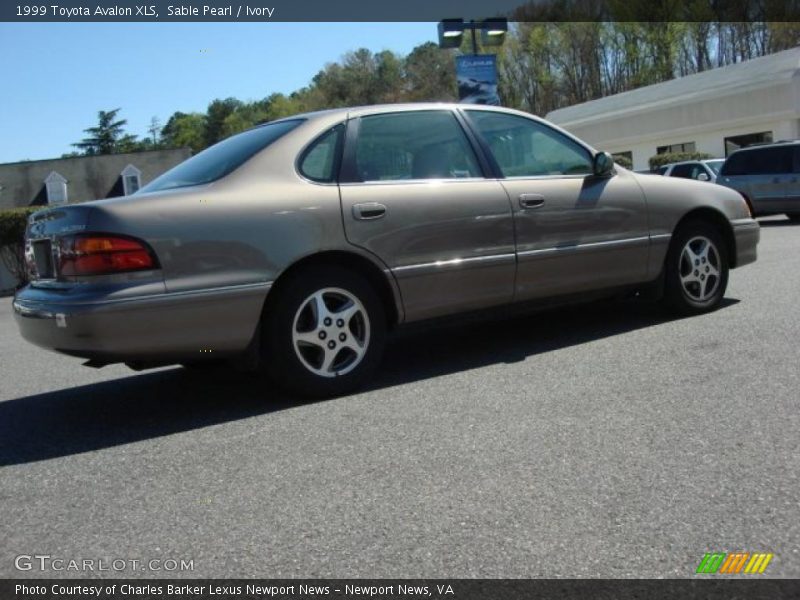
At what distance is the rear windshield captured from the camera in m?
4.68

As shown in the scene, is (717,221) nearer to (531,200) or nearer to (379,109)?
(531,200)

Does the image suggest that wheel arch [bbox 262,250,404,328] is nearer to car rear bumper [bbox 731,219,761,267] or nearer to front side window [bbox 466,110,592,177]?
front side window [bbox 466,110,592,177]

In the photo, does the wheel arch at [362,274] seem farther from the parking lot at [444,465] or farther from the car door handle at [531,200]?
the car door handle at [531,200]

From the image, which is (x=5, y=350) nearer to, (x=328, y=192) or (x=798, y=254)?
(x=328, y=192)

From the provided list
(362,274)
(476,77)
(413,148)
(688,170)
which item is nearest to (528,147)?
(413,148)

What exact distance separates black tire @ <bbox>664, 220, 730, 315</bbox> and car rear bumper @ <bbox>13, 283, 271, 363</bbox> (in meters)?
3.29

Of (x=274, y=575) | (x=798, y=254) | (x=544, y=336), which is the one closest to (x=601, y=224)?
(x=544, y=336)

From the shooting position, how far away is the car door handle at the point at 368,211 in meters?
4.71

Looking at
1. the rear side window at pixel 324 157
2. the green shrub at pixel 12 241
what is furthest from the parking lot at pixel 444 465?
the green shrub at pixel 12 241

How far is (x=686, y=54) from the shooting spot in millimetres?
60438

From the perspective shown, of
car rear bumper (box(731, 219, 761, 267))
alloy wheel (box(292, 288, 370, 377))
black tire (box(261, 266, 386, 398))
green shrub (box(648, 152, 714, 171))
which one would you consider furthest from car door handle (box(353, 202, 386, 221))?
green shrub (box(648, 152, 714, 171))

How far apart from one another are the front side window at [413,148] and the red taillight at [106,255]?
1.38 meters

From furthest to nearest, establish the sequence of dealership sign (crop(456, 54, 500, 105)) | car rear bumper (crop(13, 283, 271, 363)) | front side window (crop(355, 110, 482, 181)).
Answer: dealership sign (crop(456, 54, 500, 105)) < front side window (crop(355, 110, 482, 181)) < car rear bumper (crop(13, 283, 271, 363))

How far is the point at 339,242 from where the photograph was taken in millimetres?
4617
